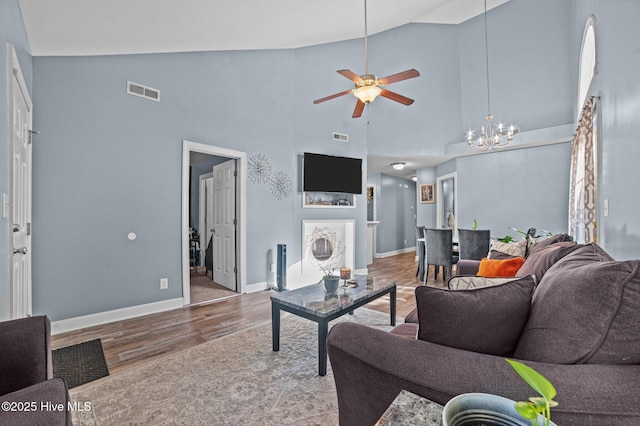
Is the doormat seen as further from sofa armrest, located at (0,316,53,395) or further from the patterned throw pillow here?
the patterned throw pillow

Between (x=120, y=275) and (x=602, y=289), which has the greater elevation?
(x=602, y=289)

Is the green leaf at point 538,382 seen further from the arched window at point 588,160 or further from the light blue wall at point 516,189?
the light blue wall at point 516,189

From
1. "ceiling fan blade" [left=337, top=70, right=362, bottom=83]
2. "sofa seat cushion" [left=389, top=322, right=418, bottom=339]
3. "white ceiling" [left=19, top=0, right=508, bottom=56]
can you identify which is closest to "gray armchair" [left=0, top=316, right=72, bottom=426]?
"sofa seat cushion" [left=389, top=322, right=418, bottom=339]

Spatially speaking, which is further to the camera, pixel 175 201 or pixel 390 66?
pixel 390 66

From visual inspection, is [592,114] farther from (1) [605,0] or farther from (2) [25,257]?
(2) [25,257]

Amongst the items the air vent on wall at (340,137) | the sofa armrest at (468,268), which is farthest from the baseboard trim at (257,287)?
the air vent on wall at (340,137)

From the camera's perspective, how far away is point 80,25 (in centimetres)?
229

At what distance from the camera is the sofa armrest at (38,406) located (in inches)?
29.3

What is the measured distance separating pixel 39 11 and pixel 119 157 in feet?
4.52

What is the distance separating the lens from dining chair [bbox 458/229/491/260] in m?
4.09

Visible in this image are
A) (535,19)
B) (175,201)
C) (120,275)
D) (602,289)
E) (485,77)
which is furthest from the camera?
(485,77)

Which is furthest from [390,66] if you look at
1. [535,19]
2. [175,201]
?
[175,201]

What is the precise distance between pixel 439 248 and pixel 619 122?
282 centimetres

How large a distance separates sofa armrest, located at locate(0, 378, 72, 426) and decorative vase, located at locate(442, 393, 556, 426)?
985 mm
